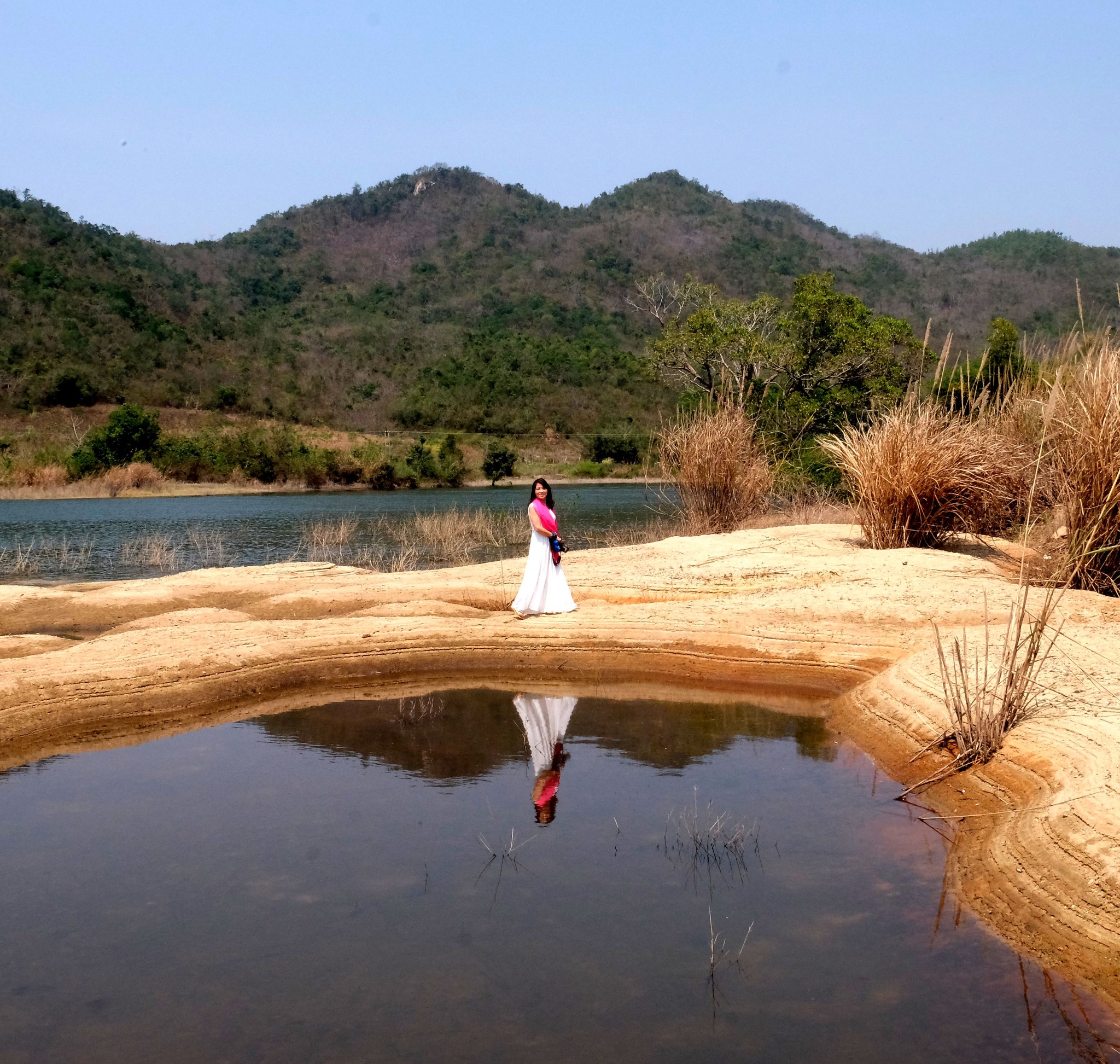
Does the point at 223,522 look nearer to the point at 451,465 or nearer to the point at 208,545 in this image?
the point at 208,545

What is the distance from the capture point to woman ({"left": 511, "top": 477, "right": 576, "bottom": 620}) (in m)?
12.0

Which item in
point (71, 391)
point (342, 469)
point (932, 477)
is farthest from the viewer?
point (71, 391)

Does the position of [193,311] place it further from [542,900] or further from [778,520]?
[542,900]

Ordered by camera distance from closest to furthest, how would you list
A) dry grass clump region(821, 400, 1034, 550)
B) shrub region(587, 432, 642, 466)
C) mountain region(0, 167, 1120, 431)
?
1. dry grass clump region(821, 400, 1034, 550)
2. shrub region(587, 432, 642, 466)
3. mountain region(0, 167, 1120, 431)

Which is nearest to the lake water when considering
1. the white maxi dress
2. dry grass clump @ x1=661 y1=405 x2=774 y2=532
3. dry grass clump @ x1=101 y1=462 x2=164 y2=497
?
dry grass clump @ x1=661 y1=405 x2=774 y2=532

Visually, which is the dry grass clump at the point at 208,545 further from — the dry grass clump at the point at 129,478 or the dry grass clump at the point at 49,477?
the dry grass clump at the point at 49,477

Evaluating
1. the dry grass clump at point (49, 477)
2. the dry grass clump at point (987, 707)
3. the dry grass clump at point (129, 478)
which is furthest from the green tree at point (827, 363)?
the dry grass clump at point (49, 477)

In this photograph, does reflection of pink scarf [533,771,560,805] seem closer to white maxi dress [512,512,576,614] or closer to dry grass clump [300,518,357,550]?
white maxi dress [512,512,576,614]

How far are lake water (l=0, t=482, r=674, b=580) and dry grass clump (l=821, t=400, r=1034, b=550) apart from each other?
269 inches

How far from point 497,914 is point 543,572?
6.75 metres

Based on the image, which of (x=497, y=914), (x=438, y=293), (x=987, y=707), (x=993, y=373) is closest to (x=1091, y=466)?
(x=987, y=707)

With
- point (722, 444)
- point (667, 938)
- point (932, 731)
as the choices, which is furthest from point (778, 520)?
point (667, 938)

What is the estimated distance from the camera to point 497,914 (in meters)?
5.75

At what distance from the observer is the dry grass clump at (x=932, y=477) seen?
13.9m
